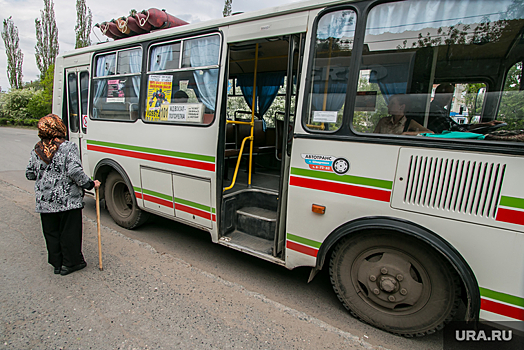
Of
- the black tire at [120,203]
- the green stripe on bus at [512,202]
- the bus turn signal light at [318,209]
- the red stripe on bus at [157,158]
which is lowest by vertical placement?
the black tire at [120,203]

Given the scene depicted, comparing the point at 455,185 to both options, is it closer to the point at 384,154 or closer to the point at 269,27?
the point at 384,154

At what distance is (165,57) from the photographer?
3.77 metres

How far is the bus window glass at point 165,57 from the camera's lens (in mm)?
3643

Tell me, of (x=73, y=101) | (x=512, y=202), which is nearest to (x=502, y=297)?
(x=512, y=202)

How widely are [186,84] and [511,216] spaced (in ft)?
11.0

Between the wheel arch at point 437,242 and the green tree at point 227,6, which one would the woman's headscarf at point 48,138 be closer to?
the wheel arch at point 437,242

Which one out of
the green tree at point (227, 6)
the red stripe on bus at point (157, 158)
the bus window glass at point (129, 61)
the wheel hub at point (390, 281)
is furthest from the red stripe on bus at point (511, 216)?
the green tree at point (227, 6)

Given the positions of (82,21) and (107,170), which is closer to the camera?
(107,170)

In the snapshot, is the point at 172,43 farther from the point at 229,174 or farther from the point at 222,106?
the point at 229,174

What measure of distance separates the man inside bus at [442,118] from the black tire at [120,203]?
398 centimetres

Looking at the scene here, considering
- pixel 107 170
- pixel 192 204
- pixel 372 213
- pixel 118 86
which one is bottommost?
pixel 192 204

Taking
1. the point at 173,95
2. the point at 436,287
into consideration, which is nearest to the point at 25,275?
the point at 173,95

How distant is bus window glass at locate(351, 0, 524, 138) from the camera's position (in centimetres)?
217

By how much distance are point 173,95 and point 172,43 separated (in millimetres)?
645
